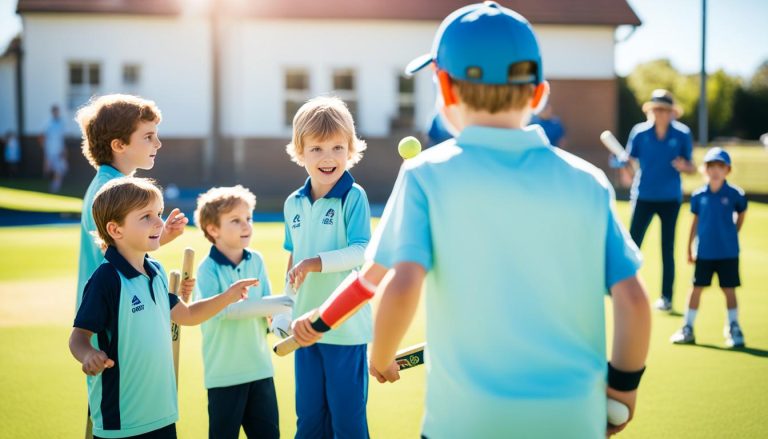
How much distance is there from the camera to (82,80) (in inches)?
1065

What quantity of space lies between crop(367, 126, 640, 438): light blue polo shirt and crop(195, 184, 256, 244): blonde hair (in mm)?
2349

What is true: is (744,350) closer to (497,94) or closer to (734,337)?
(734,337)

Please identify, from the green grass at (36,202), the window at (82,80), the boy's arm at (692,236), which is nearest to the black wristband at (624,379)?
the boy's arm at (692,236)

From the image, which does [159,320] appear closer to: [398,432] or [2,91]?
[398,432]

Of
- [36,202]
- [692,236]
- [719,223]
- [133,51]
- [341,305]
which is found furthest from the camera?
[133,51]

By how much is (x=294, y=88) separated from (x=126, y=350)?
79.5 ft

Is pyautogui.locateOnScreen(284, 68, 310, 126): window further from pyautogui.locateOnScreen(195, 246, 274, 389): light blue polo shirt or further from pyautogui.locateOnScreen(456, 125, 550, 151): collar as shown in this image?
pyautogui.locateOnScreen(456, 125, 550, 151): collar

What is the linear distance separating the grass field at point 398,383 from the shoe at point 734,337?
108mm

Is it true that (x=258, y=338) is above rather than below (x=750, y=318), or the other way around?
above

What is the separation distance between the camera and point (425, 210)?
2.12 meters

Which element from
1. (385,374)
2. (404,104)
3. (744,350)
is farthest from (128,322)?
(404,104)

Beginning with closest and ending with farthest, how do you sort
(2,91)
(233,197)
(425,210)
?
(425,210), (233,197), (2,91)

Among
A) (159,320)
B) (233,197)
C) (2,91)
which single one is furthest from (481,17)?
(2,91)

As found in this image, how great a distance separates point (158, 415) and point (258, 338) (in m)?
0.95
